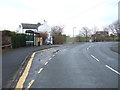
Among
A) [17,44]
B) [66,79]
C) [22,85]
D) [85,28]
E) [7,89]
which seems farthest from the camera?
[85,28]

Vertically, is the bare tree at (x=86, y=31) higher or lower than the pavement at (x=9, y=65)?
higher

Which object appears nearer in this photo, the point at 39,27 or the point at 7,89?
the point at 7,89

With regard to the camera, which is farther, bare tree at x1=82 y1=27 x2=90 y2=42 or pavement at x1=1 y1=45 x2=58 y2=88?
bare tree at x1=82 y1=27 x2=90 y2=42

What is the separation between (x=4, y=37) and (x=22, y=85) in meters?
19.1

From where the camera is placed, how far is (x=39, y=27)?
269 ft

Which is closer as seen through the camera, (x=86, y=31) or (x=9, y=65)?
(x=9, y=65)

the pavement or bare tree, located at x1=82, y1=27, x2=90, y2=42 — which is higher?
bare tree, located at x1=82, y1=27, x2=90, y2=42

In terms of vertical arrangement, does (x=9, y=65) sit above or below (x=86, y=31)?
below

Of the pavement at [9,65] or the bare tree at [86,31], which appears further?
the bare tree at [86,31]

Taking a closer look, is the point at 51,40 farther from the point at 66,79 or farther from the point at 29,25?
the point at 66,79

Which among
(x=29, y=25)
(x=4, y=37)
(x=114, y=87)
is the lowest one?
(x=114, y=87)

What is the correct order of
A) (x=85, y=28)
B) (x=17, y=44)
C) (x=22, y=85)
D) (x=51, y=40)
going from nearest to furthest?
(x=22, y=85), (x=17, y=44), (x=51, y=40), (x=85, y=28)

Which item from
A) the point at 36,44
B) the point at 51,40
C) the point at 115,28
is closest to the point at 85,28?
the point at 115,28

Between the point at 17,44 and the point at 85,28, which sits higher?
the point at 85,28
